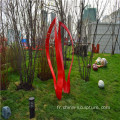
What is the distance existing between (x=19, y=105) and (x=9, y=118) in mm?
334

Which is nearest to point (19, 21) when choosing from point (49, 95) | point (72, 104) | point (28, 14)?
point (28, 14)

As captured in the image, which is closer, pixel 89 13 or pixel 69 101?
pixel 69 101

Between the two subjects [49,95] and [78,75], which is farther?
[78,75]

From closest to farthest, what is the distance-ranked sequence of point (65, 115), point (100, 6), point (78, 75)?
1. point (65, 115)
2. point (100, 6)
3. point (78, 75)

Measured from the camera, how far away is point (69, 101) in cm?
246

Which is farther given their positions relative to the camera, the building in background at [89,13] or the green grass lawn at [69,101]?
the building in background at [89,13]

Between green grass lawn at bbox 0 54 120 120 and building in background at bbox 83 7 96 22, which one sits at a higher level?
building in background at bbox 83 7 96 22

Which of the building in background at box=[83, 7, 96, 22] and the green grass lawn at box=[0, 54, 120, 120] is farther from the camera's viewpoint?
the building in background at box=[83, 7, 96, 22]

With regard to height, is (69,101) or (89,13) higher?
(89,13)

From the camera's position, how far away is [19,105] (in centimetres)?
224

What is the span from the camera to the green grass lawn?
6.85 feet

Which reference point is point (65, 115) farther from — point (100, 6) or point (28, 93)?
point (100, 6)

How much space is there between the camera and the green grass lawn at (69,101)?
209cm

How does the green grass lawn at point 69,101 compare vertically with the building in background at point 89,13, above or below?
below
